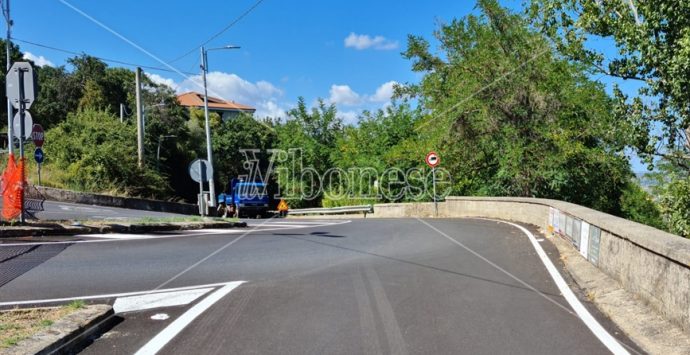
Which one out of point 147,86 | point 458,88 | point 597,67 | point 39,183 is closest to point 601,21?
point 597,67

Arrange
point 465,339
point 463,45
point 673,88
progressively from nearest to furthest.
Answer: point 465,339
point 673,88
point 463,45

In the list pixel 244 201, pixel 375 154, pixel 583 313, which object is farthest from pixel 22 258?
pixel 375 154

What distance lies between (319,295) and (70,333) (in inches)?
117

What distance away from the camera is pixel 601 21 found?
624 inches

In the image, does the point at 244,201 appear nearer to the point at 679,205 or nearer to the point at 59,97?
the point at 679,205

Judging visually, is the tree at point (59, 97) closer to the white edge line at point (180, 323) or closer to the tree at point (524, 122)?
the tree at point (524, 122)

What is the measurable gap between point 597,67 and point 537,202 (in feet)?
14.7

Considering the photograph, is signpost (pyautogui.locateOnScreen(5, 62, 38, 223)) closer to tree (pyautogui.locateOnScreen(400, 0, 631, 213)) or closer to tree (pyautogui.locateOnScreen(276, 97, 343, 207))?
tree (pyautogui.locateOnScreen(400, 0, 631, 213))

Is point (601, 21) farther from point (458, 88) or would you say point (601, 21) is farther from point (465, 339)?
point (465, 339)

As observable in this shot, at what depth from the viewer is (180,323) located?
5.70m

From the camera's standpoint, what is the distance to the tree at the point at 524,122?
2481cm

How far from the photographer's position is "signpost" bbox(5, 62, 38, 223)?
39.7ft

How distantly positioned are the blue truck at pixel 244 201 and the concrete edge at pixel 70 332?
1218 inches

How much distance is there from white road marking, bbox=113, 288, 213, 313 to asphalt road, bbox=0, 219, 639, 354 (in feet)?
0.12
